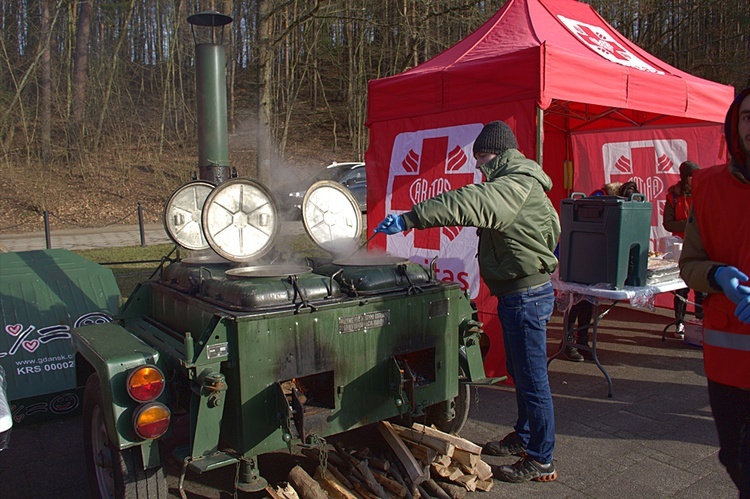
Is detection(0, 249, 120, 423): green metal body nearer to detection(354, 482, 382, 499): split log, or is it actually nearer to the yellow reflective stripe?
detection(354, 482, 382, 499): split log

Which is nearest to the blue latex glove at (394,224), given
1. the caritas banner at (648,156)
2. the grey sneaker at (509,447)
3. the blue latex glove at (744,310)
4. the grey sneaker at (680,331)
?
the blue latex glove at (744,310)

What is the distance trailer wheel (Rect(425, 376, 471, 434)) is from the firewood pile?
0.98 ft

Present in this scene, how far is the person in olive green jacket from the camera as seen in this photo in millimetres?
3229

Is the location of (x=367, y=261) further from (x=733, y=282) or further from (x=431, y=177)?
(x=431, y=177)

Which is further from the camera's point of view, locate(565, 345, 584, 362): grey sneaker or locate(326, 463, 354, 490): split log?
locate(565, 345, 584, 362): grey sneaker

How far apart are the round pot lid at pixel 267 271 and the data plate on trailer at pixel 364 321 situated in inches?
15.0

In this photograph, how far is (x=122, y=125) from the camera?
22.4m

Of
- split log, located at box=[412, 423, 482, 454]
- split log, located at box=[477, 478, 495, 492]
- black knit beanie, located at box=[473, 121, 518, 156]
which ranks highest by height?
black knit beanie, located at box=[473, 121, 518, 156]

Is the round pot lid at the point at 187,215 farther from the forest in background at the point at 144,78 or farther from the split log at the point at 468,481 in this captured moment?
the forest in background at the point at 144,78

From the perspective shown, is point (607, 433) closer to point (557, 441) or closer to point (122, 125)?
point (557, 441)

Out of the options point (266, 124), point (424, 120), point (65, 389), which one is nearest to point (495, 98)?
point (424, 120)

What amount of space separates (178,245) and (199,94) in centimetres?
174

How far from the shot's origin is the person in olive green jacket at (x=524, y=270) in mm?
3229

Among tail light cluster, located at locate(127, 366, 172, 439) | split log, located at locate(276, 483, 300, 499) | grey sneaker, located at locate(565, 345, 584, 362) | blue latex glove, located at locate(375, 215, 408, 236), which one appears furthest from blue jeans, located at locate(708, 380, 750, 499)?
grey sneaker, located at locate(565, 345, 584, 362)
